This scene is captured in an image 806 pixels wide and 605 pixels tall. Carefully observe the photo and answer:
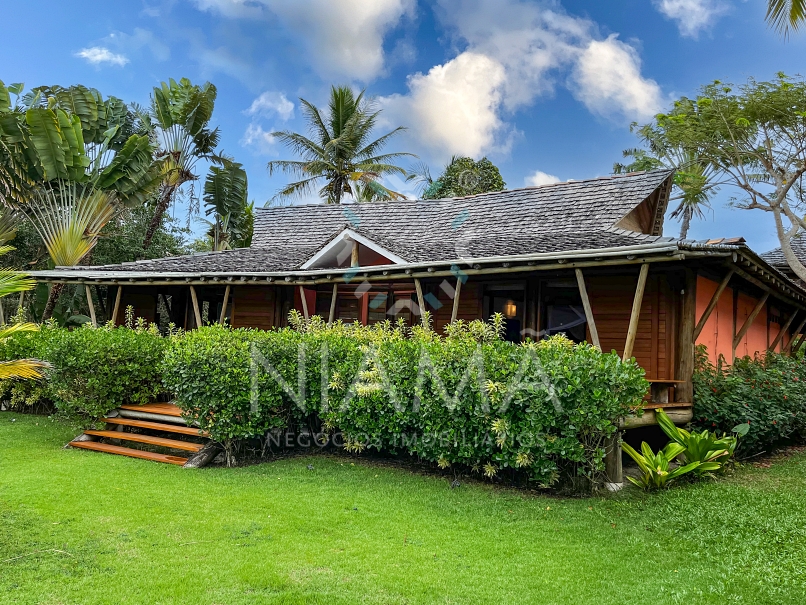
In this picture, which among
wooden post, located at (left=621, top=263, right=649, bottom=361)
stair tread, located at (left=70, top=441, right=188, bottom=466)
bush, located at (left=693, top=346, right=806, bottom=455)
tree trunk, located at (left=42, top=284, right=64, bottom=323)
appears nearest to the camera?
wooden post, located at (left=621, top=263, right=649, bottom=361)

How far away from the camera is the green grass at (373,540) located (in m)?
4.59

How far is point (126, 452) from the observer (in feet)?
31.7

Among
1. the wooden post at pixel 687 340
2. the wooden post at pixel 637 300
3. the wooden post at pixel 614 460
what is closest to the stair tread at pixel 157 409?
the wooden post at pixel 614 460

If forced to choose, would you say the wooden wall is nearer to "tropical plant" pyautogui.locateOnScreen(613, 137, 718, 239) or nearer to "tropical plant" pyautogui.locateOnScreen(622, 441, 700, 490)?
"tropical plant" pyautogui.locateOnScreen(622, 441, 700, 490)

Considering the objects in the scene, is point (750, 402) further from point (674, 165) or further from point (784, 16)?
point (674, 165)

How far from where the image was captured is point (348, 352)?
9.01 metres

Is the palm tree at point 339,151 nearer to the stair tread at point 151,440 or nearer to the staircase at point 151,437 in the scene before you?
the staircase at point 151,437

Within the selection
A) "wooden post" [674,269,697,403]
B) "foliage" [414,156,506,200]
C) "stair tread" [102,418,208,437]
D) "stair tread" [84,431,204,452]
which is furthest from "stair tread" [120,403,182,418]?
"foliage" [414,156,506,200]

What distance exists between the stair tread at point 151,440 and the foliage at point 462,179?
22.3m

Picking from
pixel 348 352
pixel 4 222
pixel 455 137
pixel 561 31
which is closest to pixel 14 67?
pixel 4 222

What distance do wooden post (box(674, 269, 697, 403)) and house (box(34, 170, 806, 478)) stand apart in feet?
0.07

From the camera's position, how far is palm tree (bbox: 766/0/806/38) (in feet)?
31.8

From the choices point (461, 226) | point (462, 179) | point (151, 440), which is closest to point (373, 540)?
point (151, 440)

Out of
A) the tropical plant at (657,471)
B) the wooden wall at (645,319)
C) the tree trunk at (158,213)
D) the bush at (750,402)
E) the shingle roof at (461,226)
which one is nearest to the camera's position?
the tropical plant at (657,471)
